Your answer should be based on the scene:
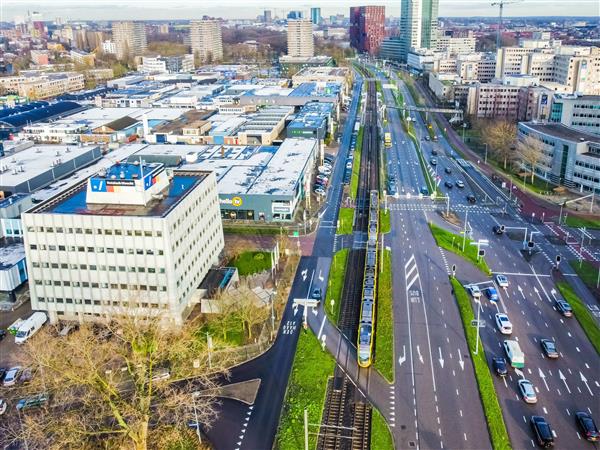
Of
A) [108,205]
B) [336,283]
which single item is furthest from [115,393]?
[336,283]

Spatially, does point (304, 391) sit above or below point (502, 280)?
below

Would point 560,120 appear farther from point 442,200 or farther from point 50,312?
point 50,312

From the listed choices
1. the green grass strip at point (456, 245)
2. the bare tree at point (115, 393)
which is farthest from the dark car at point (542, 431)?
the green grass strip at point (456, 245)

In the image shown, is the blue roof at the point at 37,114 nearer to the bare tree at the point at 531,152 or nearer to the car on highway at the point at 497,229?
the car on highway at the point at 497,229

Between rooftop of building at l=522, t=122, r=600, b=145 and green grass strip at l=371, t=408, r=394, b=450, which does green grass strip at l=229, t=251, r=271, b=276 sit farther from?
rooftop of building at l=522, t=122, r=600, b=145

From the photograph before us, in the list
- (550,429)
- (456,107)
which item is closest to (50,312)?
(550,429)

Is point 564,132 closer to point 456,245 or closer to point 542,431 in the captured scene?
point 456,245
